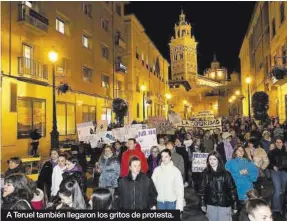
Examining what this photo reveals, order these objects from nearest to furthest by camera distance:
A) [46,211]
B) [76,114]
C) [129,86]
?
[46,211], [76,114], [129,86]

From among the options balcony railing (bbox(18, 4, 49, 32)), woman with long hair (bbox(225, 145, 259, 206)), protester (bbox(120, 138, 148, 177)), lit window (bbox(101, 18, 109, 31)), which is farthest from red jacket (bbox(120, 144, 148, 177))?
lit window (bbox(101, 18, 109, 31))

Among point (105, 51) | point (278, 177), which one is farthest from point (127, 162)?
point (105, 51)

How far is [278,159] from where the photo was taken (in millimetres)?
8695

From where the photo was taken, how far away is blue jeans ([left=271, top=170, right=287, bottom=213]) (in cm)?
800

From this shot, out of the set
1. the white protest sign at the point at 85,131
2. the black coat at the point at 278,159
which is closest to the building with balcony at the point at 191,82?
the white protest sign at the point at 85,131

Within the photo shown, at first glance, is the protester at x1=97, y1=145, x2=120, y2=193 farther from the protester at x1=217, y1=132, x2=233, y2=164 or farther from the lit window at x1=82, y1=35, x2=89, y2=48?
the lit window at x1=82, y1=35, x2=89, y2=48

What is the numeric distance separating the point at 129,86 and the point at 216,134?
2618 centimetres

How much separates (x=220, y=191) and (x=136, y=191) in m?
1.54

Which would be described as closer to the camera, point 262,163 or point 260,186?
point 260,186

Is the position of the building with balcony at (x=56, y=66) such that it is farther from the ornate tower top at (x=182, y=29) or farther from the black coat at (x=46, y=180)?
the ornate tower top at (x=182, y=29)

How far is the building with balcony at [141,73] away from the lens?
41.7 meters

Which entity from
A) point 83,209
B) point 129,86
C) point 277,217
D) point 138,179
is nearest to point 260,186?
point 277,217

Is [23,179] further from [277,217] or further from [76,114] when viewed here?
[76,114]

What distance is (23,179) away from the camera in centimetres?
465
